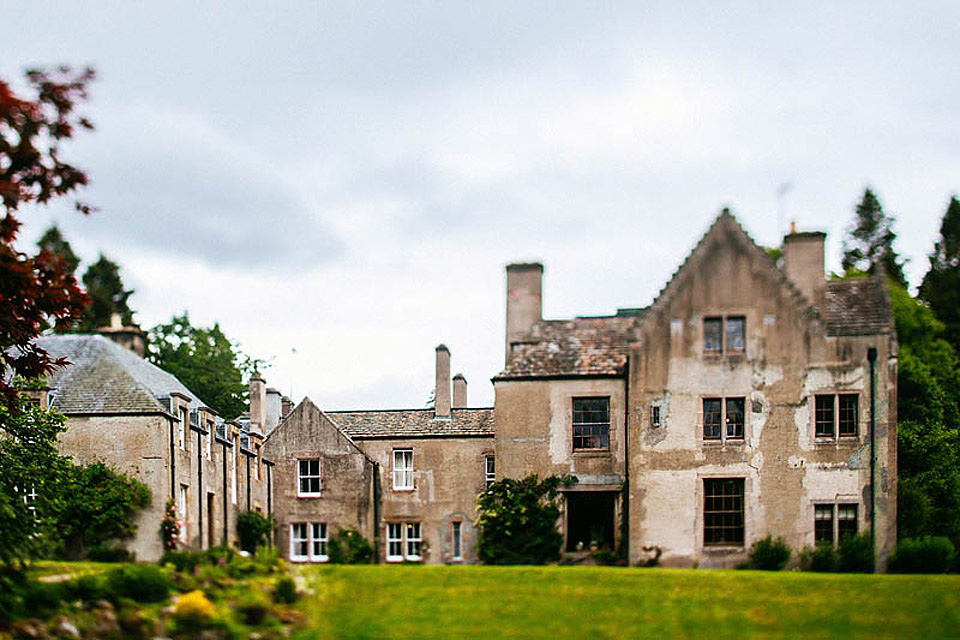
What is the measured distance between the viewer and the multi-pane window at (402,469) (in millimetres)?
56153

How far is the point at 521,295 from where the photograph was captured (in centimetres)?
4306

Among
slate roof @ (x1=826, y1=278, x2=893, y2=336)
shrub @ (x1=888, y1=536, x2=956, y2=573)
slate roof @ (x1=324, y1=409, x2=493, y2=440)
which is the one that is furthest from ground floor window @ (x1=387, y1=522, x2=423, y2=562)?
shrub @ (x1=888, y1=536, x2=956, y2=573)

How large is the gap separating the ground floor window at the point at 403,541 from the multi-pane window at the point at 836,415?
22.8 m

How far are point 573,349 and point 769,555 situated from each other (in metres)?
8.99

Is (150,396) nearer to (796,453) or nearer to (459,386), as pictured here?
(459,386)

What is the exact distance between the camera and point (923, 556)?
1373 inches

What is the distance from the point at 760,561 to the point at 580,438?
21.6 ft

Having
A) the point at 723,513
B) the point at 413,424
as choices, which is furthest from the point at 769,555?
the point at 413,424

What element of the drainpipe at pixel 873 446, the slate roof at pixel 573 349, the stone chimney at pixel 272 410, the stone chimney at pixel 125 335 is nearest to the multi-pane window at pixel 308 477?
the stone chimney at pixel 272 410

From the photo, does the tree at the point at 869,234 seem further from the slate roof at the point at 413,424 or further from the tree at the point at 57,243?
the tree at the point at 57,243

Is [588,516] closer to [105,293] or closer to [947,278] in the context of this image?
[947,278]

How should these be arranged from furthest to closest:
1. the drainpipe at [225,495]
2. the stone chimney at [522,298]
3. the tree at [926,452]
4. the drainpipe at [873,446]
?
the drainpipe at [225,495]
the tree at [926,452]
the stone chimney at [522,298]
the drainpipe at [873,446]

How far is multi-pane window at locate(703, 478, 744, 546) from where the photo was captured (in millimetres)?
36531

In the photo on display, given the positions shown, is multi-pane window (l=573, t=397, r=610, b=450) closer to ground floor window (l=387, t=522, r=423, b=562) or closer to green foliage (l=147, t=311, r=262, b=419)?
ground floor window (l=387, t=522, r=423, b=562)
